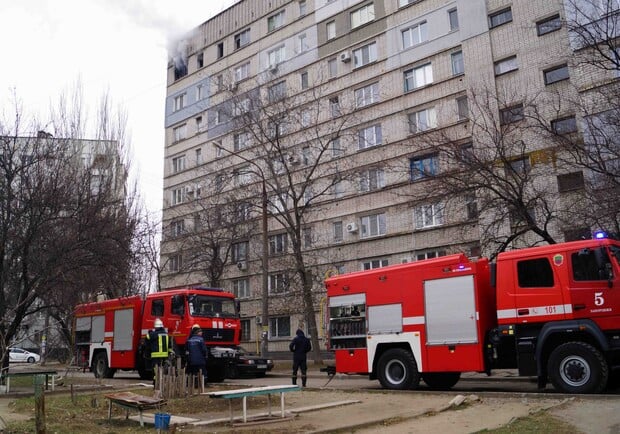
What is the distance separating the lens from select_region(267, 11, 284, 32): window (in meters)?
42.3

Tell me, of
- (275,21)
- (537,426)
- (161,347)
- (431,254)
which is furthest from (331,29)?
(537,426)

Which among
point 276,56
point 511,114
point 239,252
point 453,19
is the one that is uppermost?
point 276,56

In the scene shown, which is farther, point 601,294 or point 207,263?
point 207,263

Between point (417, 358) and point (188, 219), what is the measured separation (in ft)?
109

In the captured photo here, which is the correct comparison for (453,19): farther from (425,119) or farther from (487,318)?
(487,318)

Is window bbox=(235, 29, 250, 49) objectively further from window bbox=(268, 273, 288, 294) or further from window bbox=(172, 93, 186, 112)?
window bbox=(268, 273, 288, 294)

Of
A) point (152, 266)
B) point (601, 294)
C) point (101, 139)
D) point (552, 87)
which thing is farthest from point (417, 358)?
point (152, 266)

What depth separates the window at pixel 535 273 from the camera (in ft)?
40.2

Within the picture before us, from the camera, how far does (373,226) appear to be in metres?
33.7

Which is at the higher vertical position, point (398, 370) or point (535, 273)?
point (535, 273)

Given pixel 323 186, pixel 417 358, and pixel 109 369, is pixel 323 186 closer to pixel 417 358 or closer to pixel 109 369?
pixel 109 369

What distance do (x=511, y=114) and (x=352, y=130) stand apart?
14.1 m

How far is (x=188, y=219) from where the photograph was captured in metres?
44.9

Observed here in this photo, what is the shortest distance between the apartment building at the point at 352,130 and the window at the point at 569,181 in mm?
190
